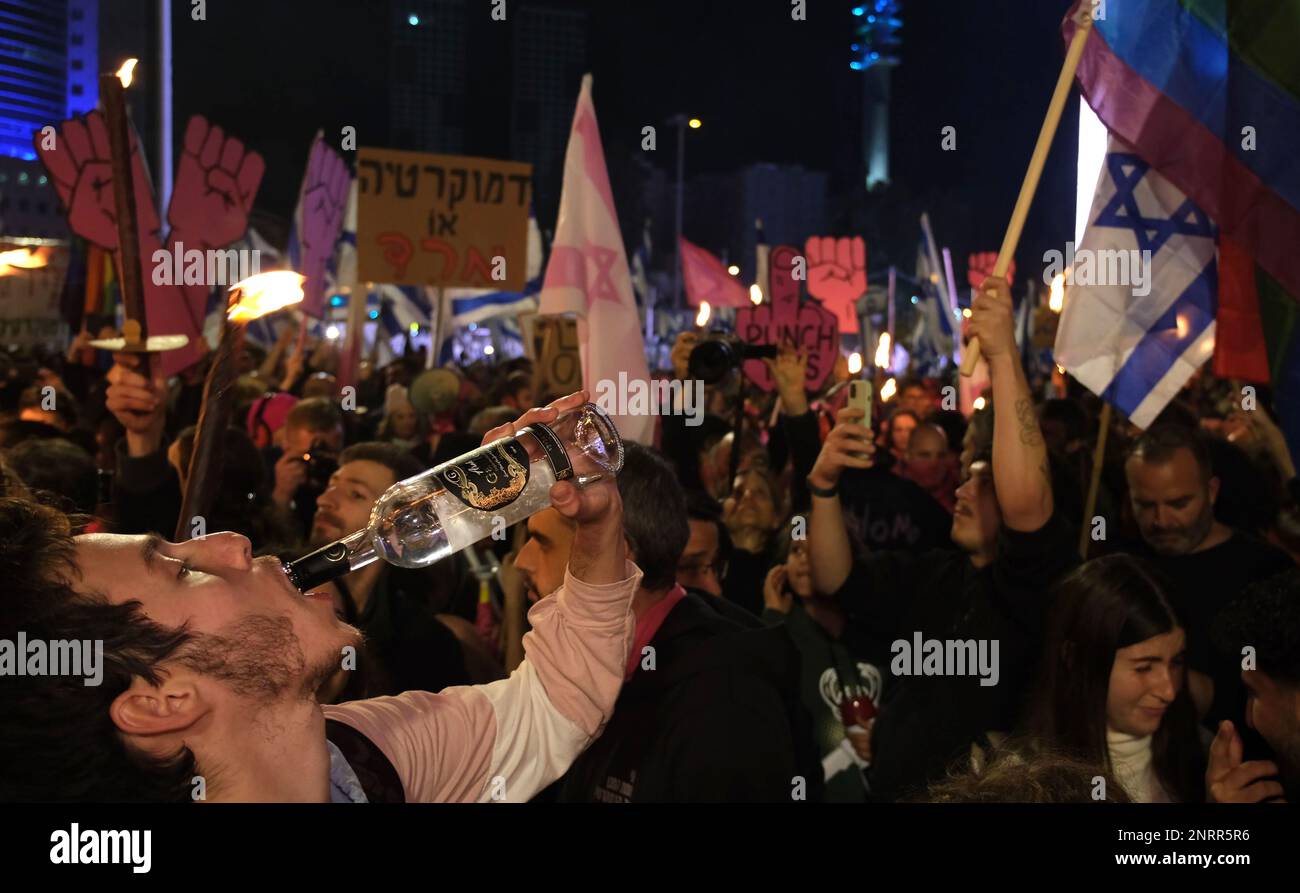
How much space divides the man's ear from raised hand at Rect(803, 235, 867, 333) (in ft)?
45.9

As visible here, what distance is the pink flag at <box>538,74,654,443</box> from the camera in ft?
19.2

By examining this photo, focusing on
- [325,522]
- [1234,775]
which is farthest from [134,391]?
[1234,775]

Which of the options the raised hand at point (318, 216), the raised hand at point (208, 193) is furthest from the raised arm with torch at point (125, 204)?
the raised hand at point (318, 216)

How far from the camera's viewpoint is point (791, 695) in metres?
3.17

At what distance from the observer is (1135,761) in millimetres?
3129

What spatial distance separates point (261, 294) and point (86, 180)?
3.38 m

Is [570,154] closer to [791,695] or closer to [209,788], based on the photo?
[791,695]

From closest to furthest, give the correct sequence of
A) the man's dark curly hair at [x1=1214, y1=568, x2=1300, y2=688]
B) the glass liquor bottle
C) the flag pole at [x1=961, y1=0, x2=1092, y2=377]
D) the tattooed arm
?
the glass liquor bottle
the man's dark curly hair at [x1=1214, y1=568, x2=1300, y2=688]
the tattooed arm
the flag pole at [x1=961, y1=0, x2=1092, y2=377]

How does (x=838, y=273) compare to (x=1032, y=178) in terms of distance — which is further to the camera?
(x=838, y=273)
